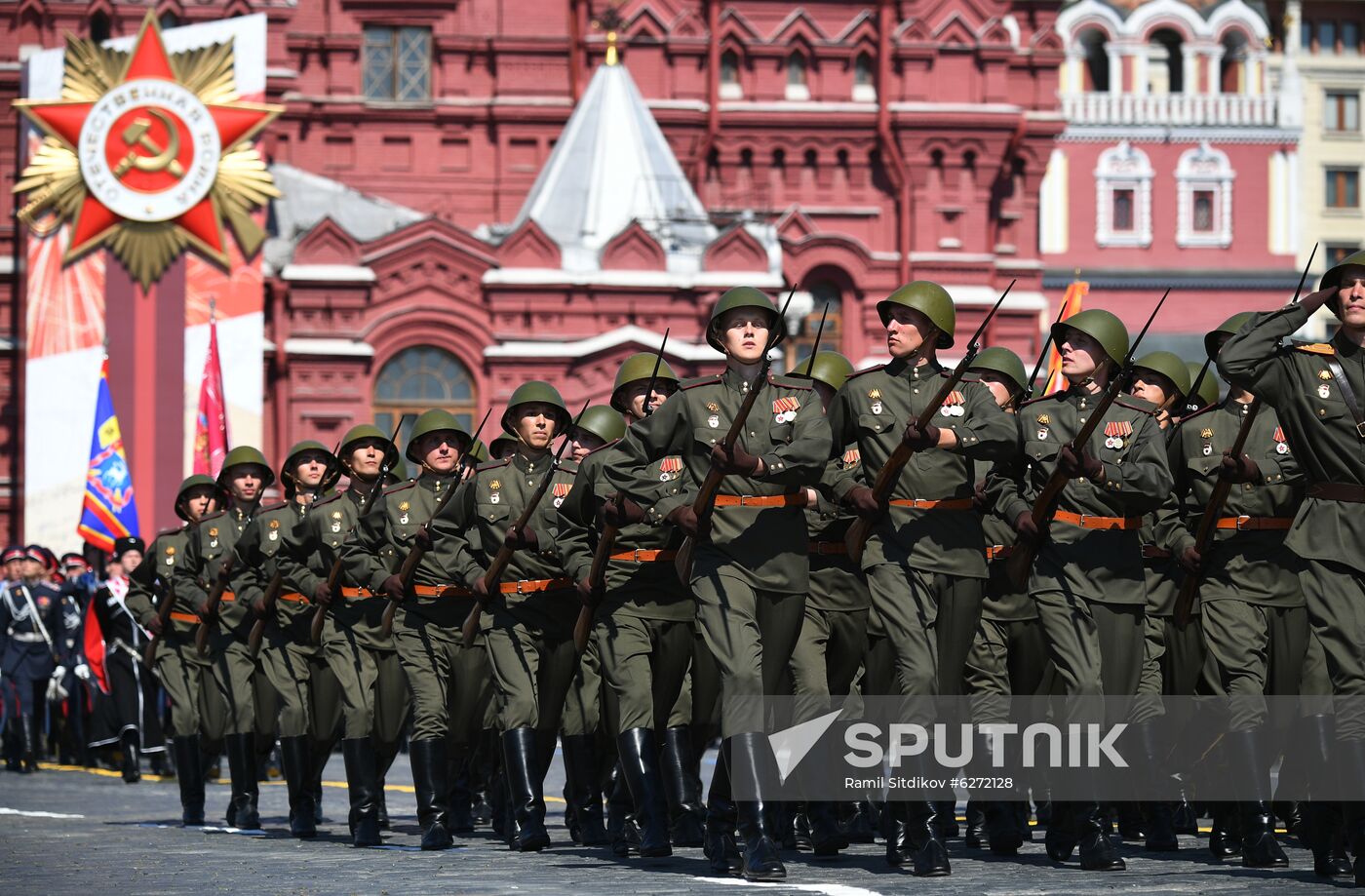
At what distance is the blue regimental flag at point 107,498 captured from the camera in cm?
2648

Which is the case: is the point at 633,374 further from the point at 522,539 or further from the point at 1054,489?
the point at 1054,489

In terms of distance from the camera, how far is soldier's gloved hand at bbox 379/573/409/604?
450 inches

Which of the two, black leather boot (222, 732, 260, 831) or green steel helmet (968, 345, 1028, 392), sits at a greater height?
green steel helmet (968, 345, 1028, 392)

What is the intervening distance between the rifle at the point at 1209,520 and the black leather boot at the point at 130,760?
10.2m

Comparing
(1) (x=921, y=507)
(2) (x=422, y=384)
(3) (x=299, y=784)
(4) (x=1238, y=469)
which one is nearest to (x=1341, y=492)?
(4) (x=1238, y=469)

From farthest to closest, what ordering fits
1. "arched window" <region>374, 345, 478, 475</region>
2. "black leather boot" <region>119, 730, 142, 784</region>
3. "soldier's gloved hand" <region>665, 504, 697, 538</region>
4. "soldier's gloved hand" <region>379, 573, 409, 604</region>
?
"arched window" <region>374, 345, 478, 475</region>
"black leather boot" <region>119, 730, 142, 784</region>
"soldier's gloved hand" <region>379, 573, 409, 604</region>
"soldier's gloved hand" <region>665, 504, 697, 538</region>

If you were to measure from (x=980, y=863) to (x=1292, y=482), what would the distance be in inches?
77.6

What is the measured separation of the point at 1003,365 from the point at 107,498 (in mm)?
16656

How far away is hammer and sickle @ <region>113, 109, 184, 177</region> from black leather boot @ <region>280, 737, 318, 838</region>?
75.2 feet

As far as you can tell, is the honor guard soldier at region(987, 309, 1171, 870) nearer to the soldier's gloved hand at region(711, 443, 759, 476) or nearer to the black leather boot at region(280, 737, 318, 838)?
the soldier's gloved hand at region(711, 443, 759, 476)

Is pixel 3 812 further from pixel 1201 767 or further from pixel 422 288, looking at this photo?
pixel 422 288

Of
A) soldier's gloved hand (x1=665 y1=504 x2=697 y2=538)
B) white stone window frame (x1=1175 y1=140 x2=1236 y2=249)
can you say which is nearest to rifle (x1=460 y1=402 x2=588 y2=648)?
soldier's gloved hand (x1=665 y1=504 x2=697 y2=538)

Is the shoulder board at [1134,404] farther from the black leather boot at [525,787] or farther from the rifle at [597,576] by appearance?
the black leather boot at [525,787]

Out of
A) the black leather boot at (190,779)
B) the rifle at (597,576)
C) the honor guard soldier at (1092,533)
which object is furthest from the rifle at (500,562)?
the black leather boot at (190,779)
